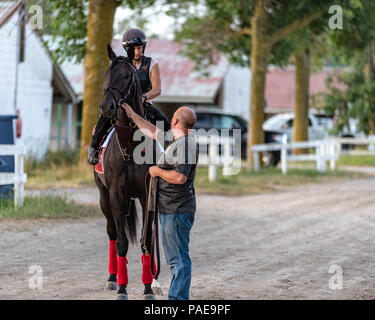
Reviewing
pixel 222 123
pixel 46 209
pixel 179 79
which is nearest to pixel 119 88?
pixel 46 209

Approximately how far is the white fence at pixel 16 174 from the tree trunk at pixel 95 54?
5009 mm

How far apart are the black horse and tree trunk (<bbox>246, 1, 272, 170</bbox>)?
1690 cm

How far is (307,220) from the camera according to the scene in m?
13.6

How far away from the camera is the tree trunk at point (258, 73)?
78.2ft

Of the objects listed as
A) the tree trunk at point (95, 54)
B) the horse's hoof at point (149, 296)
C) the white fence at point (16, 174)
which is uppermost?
the tree trunk at point (95, 54)

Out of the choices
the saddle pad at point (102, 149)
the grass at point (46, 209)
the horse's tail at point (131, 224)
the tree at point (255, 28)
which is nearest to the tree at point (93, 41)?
the grass at point (46, 209)

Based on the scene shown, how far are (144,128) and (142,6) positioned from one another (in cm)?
1460

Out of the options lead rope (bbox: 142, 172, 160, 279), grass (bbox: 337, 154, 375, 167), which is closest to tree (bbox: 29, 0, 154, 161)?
lead rope (bbox: 142, 172, 160, 279)

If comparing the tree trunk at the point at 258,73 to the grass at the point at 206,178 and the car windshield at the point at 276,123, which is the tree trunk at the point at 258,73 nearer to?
the grass at the point at 206,178

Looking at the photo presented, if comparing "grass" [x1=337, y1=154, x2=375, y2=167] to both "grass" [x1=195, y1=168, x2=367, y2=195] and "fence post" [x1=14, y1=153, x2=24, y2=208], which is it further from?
"fence post" [x1=14, y1=153, x2=24, y2=208]

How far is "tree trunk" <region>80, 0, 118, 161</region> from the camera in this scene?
1786 centimetres

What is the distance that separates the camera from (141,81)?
789 cm

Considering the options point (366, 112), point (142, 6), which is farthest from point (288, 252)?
point (366, 112)
